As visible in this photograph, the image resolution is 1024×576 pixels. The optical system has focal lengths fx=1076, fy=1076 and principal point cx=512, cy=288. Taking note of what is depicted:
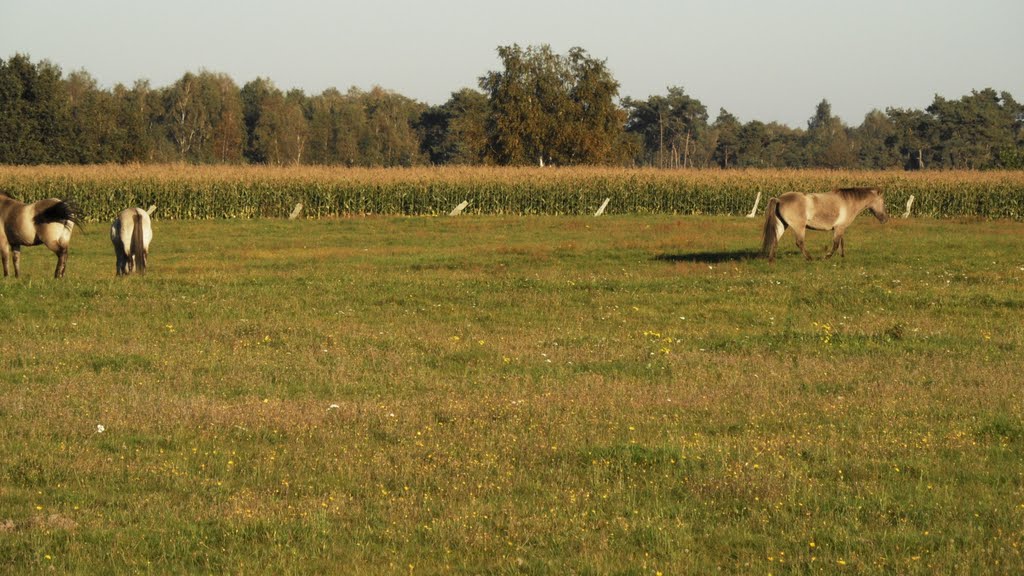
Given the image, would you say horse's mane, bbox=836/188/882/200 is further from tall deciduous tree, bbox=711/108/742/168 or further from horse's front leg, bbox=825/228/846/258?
tall deciduous tree, bbox=711/108/742/168

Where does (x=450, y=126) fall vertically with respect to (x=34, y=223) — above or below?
above

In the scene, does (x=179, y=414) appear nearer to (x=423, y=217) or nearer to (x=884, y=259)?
(x=884, y=259)

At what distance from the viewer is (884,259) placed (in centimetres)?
2789

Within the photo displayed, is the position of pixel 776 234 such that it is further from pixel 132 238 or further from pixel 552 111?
pixel 552 111

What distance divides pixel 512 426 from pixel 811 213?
19.7 metres

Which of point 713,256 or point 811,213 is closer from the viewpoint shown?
point 811,213

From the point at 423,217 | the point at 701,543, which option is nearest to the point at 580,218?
the point at 423,217

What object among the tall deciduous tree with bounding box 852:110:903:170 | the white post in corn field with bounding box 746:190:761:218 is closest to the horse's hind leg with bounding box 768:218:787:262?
the white post in corn field with bounding box 746:190:761:218

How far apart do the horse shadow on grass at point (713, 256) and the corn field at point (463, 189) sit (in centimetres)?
2317

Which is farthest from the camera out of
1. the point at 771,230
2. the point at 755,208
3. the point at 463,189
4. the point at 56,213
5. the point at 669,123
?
the point at 669,123

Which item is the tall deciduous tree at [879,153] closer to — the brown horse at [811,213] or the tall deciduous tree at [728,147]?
the tall deciduous tree at [728,147]

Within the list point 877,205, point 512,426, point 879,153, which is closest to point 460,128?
point 879,153

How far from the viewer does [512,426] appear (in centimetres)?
1018

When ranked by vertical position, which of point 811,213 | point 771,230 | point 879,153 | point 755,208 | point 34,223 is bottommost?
point 771,230
